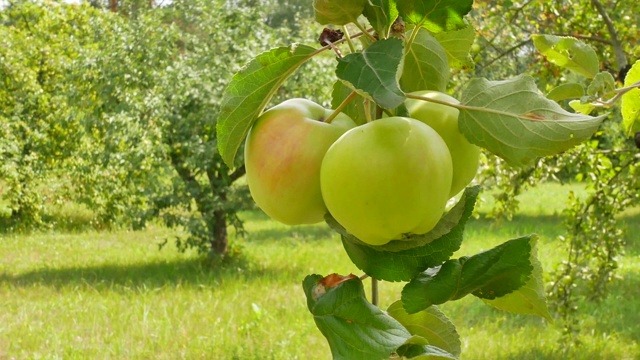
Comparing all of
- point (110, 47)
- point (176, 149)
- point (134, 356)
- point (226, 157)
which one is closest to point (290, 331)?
point (134, 356)

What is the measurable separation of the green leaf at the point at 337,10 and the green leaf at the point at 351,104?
0.06 meters

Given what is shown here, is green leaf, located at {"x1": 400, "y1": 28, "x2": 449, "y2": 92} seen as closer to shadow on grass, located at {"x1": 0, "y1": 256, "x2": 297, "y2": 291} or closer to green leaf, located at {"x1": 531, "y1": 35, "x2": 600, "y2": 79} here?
green leaf, located at {"x1": 531, "y1": 35, "x2": 600, "y2": 79}

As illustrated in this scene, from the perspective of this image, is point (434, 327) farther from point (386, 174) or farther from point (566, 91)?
point (566, 91)

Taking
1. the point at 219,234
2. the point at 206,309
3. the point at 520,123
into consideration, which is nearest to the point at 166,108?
the point at 219,234

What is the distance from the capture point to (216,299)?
160 inches

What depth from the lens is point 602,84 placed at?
0.61m

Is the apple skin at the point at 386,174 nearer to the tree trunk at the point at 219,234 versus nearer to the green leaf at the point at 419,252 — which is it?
the green leaf at the point at 419,252

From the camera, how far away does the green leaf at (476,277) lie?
0.39 m

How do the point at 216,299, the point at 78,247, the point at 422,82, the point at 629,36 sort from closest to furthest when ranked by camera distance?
the point at 422,82, the point at 629,36, the point at 216,299, the point at 78,247

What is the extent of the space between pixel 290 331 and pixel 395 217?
3.13 meters

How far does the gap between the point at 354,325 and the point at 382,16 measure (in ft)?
0.53

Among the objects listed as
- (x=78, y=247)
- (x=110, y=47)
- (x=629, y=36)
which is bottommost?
(x=78, y=247)

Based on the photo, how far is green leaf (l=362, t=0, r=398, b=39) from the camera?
368mm

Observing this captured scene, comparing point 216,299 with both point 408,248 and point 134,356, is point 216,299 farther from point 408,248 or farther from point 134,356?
point 408,248
